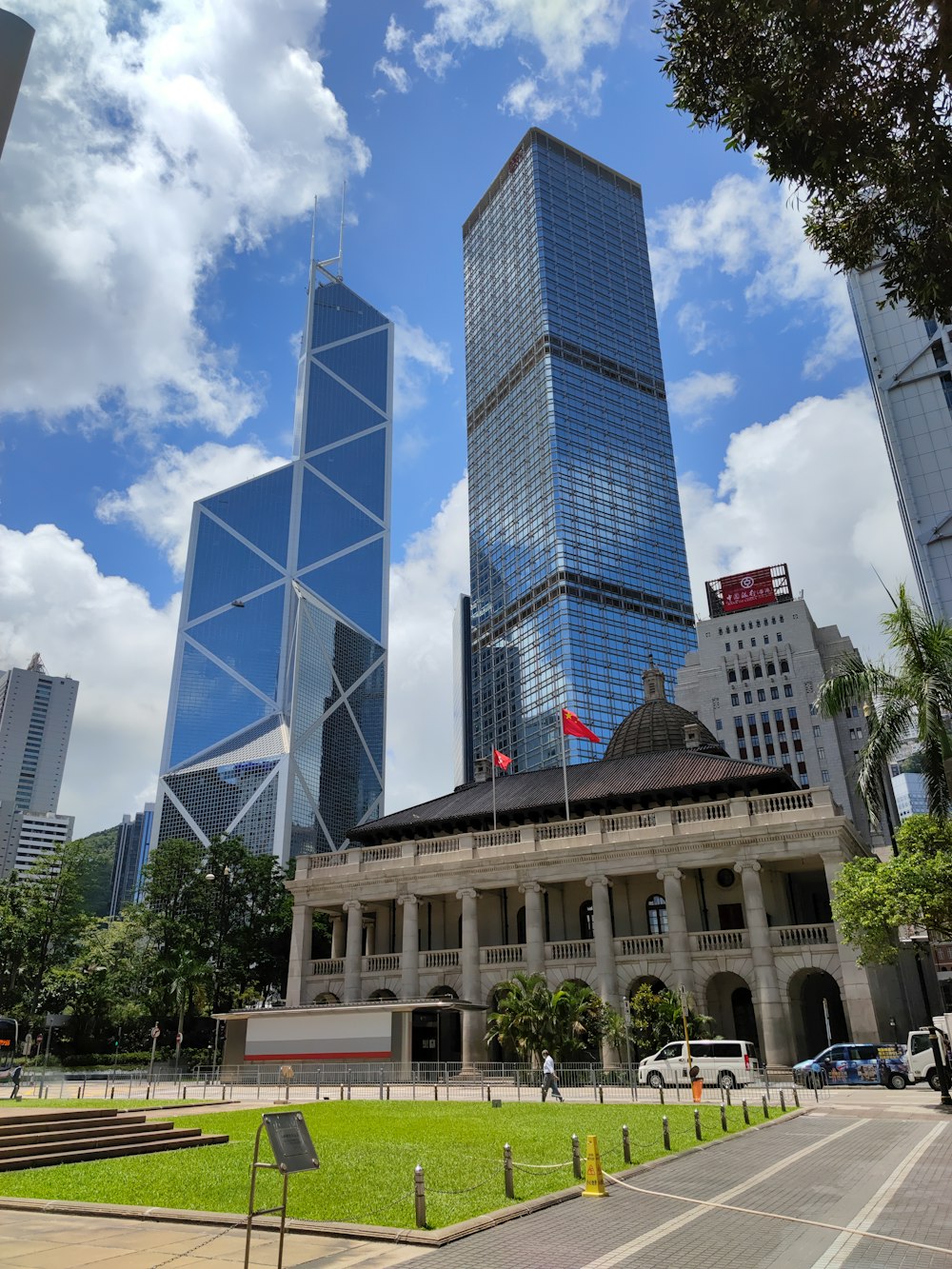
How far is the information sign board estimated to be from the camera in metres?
10.1

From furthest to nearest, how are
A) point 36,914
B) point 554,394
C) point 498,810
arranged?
1. point 554,394
2. point 36,914
3. point 498,810

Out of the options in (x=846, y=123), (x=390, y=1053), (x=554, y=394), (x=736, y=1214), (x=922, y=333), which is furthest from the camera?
(x=554, y=394)

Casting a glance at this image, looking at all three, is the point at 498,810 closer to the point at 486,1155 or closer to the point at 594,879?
the point at 594,879

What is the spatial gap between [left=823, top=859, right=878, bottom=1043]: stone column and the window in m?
12.0

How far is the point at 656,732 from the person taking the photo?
70688 millimetres

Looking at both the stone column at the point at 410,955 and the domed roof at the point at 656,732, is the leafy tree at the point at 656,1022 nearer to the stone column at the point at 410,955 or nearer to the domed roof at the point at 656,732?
the stone column at the point at 410,955

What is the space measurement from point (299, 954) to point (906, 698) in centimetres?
4418

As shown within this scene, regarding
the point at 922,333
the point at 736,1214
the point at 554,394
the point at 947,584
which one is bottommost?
the point at 736,1214

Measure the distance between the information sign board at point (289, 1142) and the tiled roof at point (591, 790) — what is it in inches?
1757

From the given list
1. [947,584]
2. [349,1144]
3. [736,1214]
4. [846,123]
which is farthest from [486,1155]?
[947,584]

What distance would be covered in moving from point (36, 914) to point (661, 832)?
159ft

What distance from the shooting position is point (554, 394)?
611 feet

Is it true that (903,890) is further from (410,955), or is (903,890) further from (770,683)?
(770,683)

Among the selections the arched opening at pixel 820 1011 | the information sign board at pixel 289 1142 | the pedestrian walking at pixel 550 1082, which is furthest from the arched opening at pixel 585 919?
the information sign board at pixel 289 1142
